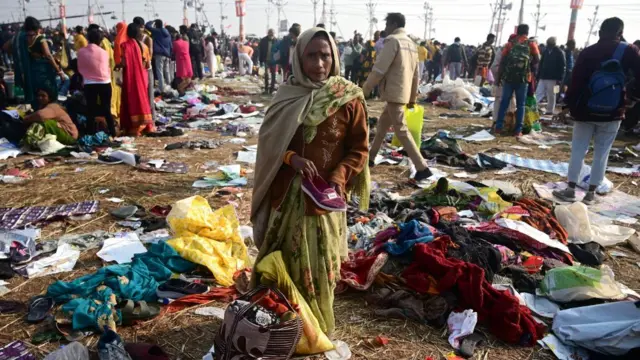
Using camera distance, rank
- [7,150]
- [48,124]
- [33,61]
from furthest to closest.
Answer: [33,61] < [48,124] < [7,150]

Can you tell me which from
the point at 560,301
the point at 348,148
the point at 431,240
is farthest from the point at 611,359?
the point at 348,148

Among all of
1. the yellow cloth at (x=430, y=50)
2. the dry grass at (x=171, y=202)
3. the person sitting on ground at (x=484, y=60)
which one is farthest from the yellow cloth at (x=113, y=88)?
the yellow cloth at (x=430, y=50)

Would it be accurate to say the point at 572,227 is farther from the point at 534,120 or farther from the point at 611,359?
the point at 534,120

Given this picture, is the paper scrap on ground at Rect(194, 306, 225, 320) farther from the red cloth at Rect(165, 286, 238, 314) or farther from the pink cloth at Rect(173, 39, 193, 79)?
the pink cloth at Rect(173, 39, 193, 79)

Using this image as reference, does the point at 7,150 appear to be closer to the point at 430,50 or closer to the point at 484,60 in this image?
the point at 484,60

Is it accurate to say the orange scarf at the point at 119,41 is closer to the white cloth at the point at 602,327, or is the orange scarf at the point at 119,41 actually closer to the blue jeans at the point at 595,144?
the blue jeans at the point at 595,144

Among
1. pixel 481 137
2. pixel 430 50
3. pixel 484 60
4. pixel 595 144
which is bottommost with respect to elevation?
pixel 481 137

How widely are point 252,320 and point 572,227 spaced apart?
329 cm

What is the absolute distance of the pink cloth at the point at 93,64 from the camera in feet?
22.2

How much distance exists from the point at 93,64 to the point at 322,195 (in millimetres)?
6106

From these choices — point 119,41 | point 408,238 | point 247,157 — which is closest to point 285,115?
point 408,238

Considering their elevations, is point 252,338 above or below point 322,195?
below

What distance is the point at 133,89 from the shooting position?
767 centimetres

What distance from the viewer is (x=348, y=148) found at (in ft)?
7.55
